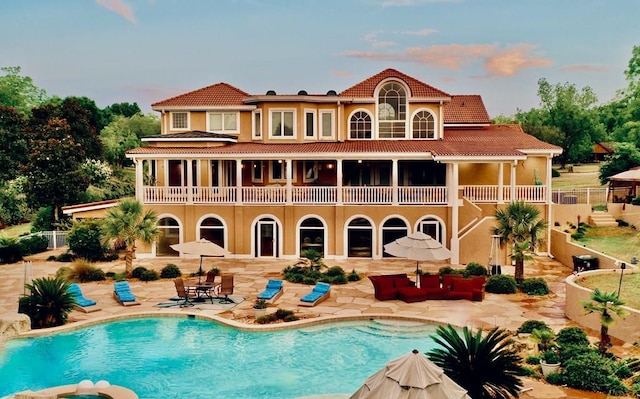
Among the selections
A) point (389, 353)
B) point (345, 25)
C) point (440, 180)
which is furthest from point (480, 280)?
point (345, 25)

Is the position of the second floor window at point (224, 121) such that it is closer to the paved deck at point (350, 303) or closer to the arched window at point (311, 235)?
the arched window at point (311, 235)

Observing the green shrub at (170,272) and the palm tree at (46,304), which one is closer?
the palm tree at (46,304)

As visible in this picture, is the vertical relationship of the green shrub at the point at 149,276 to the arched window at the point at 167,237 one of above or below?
below

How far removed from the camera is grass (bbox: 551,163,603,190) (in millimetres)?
55375

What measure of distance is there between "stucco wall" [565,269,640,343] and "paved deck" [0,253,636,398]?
0.42 m

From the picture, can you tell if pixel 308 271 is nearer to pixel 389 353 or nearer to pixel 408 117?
pixel 389 353

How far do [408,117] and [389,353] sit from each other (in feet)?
64.7

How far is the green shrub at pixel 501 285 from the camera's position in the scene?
21.7 m

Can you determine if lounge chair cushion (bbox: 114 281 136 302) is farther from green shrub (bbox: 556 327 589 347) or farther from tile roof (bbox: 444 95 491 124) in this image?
tile roof (bbox: 444 95 491 124)

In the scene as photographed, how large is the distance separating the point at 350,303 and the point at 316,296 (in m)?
1.26

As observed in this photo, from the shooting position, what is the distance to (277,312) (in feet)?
61.1

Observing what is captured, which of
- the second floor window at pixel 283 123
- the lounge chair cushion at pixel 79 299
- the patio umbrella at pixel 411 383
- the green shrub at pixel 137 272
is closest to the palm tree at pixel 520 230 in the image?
the second floor window at pixel 283 123

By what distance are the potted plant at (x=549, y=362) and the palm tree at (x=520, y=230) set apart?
884cm

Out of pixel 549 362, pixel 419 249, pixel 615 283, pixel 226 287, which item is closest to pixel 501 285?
pixel 419 249
